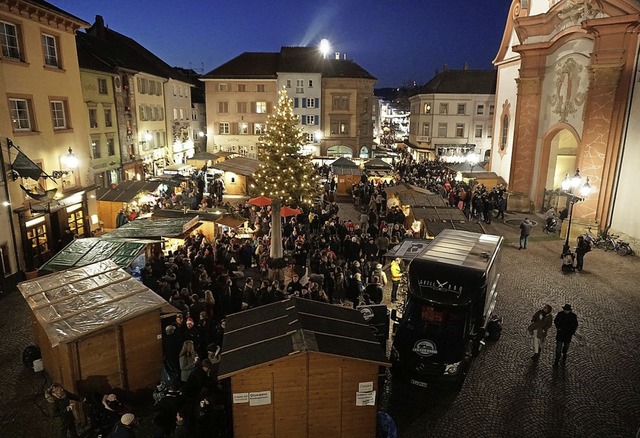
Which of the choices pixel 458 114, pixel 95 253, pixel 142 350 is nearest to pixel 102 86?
pixel 95 253

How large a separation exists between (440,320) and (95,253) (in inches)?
412

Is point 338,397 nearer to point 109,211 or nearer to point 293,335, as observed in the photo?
point 293,335

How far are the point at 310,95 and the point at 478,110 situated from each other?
19281mm

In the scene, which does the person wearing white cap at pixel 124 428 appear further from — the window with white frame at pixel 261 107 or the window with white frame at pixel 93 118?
the window with white frame at pixel 261 107

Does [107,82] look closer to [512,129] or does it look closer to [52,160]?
[52,160]

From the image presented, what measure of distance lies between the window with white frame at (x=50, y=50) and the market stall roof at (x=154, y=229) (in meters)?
8.30

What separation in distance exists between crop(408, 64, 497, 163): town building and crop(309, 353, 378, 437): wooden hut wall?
4698cm

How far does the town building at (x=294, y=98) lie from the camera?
5088cm

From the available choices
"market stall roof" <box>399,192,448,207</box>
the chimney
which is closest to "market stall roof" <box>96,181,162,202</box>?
"market stall roof" <box>399,192,448,207</box>

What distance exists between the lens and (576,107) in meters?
24.5

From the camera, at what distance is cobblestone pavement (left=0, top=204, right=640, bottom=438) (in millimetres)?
9062

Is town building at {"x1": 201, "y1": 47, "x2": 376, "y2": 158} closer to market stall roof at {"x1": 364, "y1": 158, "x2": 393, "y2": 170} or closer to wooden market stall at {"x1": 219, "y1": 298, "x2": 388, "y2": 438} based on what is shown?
market stall roof at {"x1": 364, "y1": 158, "x2": 393, "y2": 170}

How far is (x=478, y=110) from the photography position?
172 feet

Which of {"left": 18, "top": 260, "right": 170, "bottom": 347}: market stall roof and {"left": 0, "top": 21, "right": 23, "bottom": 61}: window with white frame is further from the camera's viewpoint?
{"left": 0, "top": 21, "right": 23, "bottom": 61}: window with white frame
